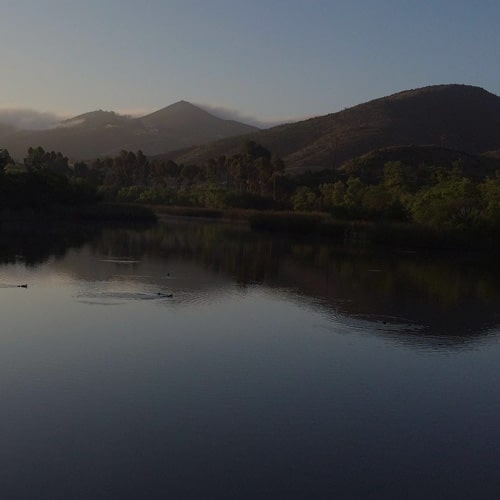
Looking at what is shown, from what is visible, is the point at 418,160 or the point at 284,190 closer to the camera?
the point at 284,190

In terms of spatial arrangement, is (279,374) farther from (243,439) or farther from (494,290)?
(494,290)

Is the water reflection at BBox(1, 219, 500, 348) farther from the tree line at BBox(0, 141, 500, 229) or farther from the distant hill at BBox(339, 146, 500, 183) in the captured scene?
the distant hill at BBox(339, 146, 500, 183)

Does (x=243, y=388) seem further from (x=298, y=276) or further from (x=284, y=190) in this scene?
(x=284, y=190)

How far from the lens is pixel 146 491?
1122cm

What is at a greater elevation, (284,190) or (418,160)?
(418,160)

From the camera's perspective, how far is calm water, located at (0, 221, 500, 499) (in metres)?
12.1

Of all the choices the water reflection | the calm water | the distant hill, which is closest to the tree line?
the distant hill

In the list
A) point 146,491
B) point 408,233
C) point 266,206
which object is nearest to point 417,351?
point 146,491

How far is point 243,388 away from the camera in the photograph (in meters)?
17.0

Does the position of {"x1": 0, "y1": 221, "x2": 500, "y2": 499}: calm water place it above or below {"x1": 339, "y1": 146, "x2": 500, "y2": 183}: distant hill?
below

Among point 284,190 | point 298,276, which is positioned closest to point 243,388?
point 298,276

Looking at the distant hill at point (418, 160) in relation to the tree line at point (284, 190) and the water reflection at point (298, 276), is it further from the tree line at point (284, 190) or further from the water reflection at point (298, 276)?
the water reflection at point (298, 276)

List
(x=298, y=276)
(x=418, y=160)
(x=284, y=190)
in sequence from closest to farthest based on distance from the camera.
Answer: (x=298, y=276)
(x=284, y=190)
(x=418, y=160)

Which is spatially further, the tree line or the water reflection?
the tree line
